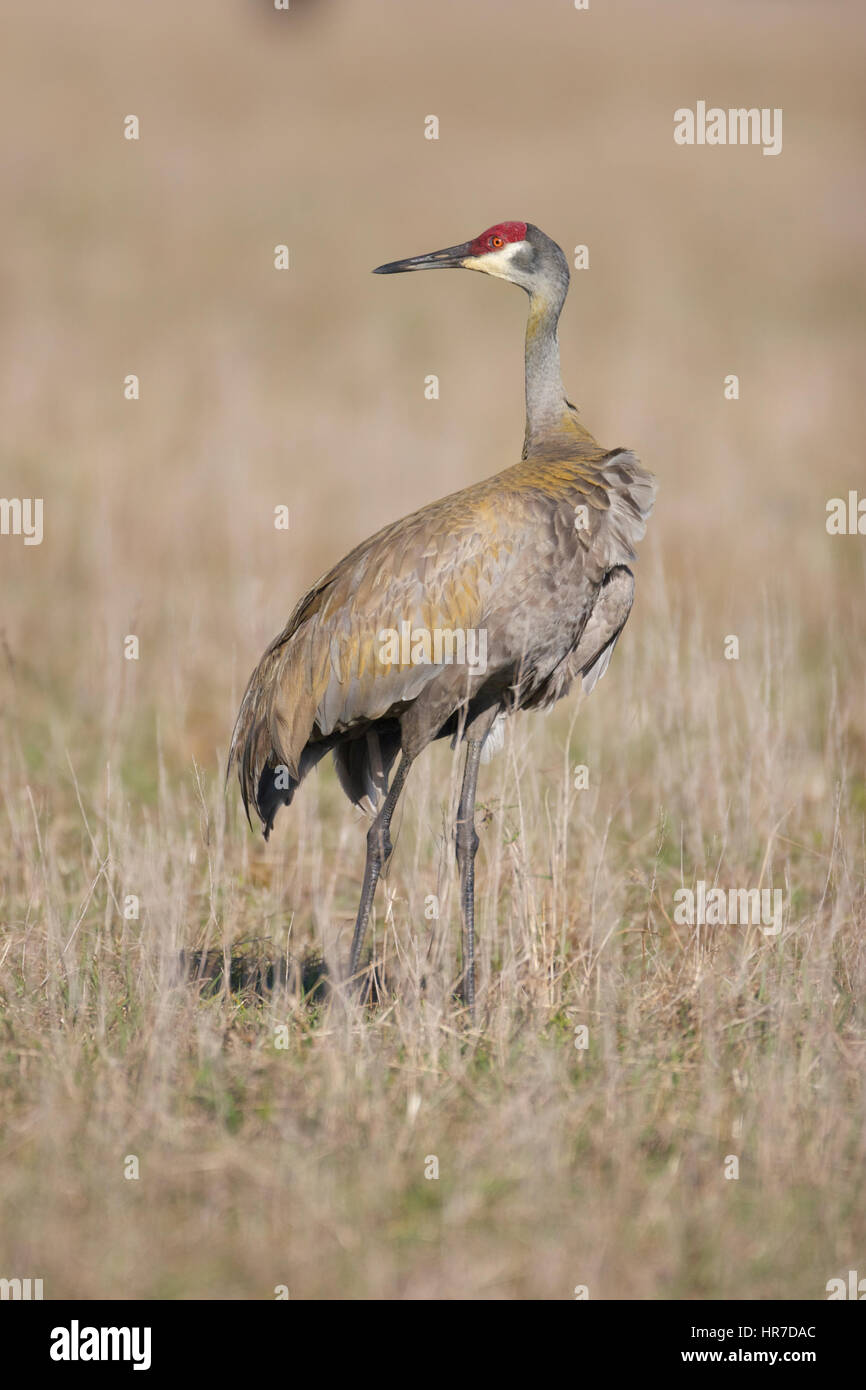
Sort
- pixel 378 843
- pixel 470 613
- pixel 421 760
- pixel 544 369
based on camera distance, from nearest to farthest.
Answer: pixel 470 613, pixel 378 843, pixel 544 369, pixel 421 760

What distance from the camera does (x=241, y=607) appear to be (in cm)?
955

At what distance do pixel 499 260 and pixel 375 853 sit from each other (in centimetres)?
226

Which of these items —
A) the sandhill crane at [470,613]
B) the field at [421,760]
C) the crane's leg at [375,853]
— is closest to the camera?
the field at [421,760]

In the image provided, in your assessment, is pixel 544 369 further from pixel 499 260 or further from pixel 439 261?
pixel 439 261

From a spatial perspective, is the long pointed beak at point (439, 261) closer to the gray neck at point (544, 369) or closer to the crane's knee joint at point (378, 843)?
the gray neck at point (544, 369)

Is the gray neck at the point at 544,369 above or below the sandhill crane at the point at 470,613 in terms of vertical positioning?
above

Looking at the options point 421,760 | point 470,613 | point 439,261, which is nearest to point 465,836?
point 470,613

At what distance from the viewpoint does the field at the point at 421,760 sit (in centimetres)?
406

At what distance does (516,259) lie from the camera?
5.91 m

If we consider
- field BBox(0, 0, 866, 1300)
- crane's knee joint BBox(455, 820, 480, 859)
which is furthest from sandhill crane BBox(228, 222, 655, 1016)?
field BBox(0, 0, 866, 1300)

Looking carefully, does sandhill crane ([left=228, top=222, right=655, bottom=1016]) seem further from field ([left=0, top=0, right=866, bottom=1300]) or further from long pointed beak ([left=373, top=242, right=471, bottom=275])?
field ([left=0, top=0, right=866, bottom=1300])

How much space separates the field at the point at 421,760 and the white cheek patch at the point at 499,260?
5.34ft

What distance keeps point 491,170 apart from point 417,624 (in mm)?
21183


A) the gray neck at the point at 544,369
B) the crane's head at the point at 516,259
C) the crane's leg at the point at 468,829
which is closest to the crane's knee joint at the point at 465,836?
the crane's leg at the point at 468,829
